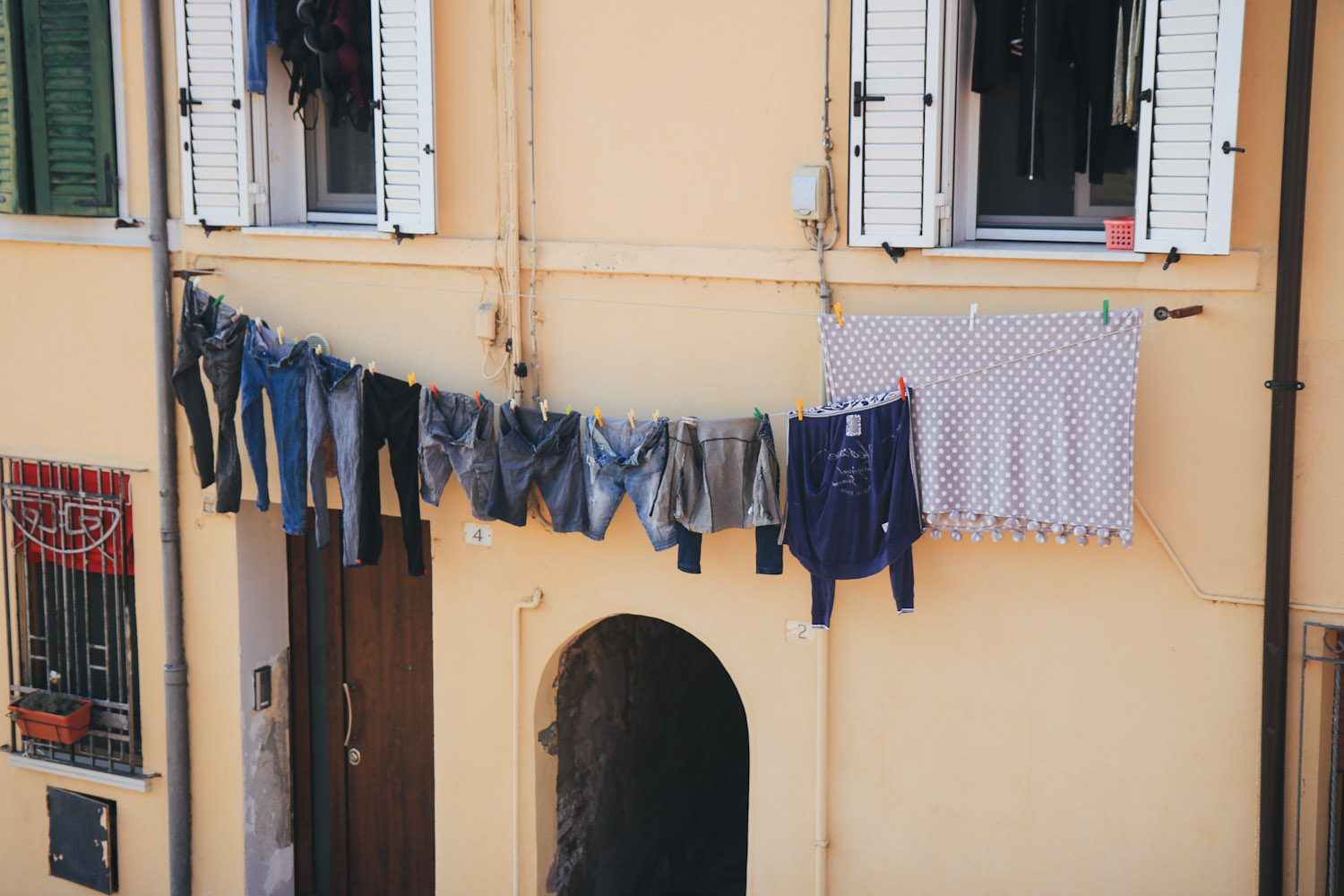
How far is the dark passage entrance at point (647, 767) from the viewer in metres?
8.02

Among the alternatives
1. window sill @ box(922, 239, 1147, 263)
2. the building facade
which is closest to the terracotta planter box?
the building facade

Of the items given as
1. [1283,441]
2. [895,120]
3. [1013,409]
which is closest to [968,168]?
[895,120]

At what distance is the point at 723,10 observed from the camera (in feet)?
21.4

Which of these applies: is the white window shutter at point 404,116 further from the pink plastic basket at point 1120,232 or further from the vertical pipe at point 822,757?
the pink plastic basket at point 1120,232

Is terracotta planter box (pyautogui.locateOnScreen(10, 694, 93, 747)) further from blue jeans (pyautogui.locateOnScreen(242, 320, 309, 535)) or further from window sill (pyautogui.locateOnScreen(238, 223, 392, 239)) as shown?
window sill (pyautogui.locateOnScreen(238, 223, 392, 239))

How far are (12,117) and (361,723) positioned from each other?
4252mm

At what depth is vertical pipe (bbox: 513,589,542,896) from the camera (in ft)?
23.9

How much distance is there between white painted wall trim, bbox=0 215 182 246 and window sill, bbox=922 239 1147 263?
4.53 meters

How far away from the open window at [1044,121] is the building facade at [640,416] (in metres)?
0.02

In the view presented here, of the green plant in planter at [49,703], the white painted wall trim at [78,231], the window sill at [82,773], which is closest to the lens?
the white painted wall trim at [78,231]

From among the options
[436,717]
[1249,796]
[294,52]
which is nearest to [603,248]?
[294,52]

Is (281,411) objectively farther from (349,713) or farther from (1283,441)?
(1283,441)

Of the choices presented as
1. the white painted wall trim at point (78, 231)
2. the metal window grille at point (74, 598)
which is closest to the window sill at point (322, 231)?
the white painted wall trim at point (78, 231)

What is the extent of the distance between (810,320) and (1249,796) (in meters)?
2.97
